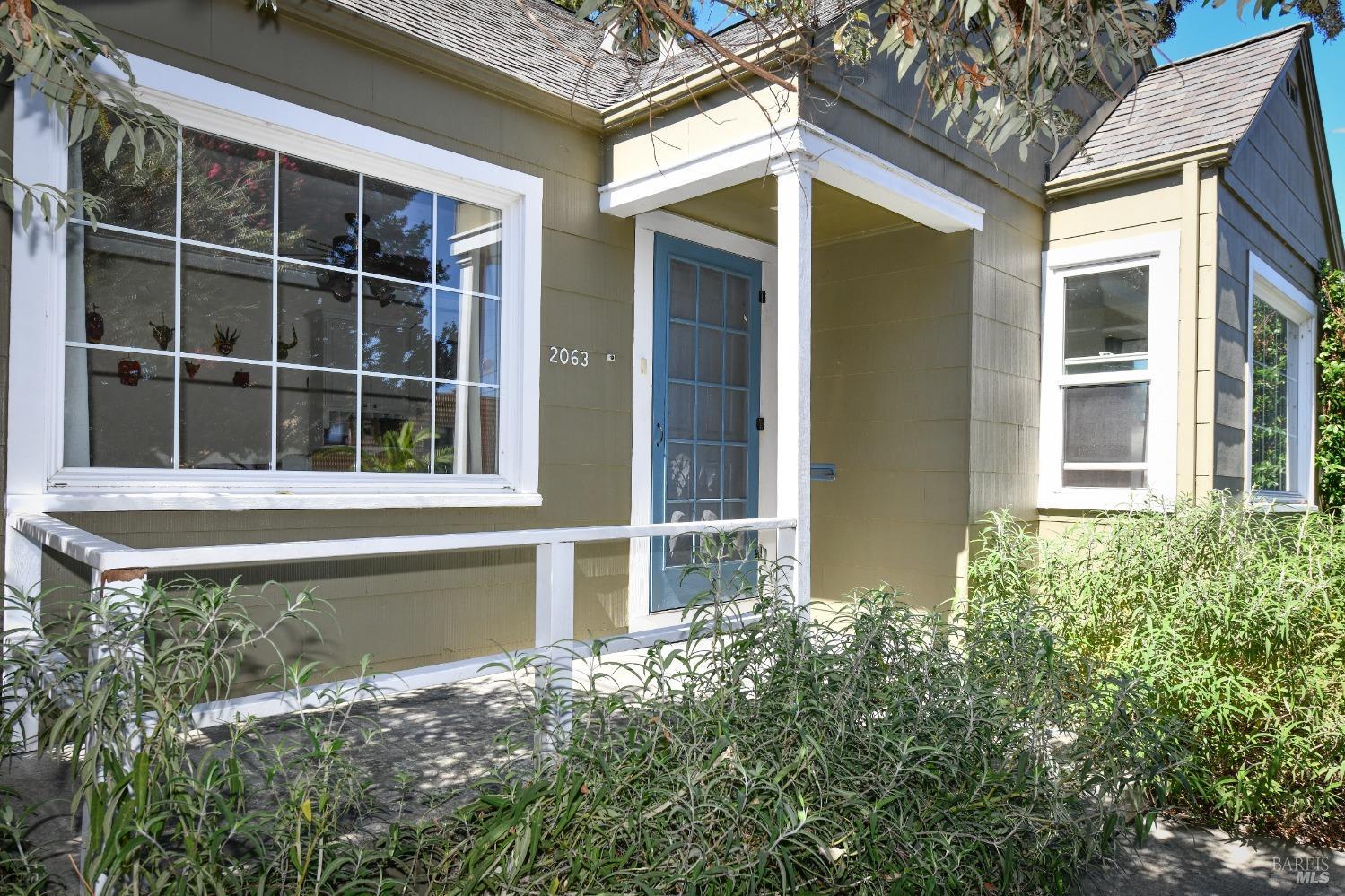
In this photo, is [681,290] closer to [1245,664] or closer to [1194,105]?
[1245,664]

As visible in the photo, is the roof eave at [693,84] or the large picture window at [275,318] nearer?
the large picture window at [275,318]

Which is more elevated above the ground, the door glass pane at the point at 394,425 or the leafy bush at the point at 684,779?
the door glass pane at the point at 394,425

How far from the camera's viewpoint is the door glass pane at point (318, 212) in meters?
3.70

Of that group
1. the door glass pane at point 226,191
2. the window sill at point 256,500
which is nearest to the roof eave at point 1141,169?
the window sill at point 256,500

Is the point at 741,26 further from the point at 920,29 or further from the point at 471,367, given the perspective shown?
the point at 471,367

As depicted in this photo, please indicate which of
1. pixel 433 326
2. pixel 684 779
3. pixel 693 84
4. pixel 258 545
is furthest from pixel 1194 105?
pixel 258 545

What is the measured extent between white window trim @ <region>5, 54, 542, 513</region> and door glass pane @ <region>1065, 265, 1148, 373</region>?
3619mm

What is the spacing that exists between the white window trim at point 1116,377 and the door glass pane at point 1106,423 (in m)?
0.05

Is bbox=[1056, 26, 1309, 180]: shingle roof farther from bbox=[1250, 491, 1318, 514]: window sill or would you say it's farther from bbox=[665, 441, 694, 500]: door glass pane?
bbox=[665, 441, 694, 500]: door glass pane

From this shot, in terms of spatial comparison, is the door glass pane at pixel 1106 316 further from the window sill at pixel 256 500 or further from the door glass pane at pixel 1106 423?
the window sill at pixel 256 500

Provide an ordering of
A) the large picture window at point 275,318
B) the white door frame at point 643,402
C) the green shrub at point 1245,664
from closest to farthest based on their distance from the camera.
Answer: the green shrub at point 1245,664
the large picture window at point 275,318
the white door frame at point 643,402

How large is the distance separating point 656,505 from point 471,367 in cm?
140

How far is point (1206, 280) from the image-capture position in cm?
525

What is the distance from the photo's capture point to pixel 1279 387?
6984 millimetres
